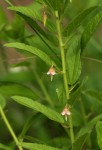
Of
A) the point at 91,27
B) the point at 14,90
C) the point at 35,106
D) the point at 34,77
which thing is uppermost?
Answer: the point at 91,27

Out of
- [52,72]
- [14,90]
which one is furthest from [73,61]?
[14,90]

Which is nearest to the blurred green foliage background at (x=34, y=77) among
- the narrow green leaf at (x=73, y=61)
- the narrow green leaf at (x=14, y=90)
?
the narrow green leaf at (x=14, y=90)

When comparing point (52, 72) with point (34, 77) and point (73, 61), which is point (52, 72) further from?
point (34, 77)

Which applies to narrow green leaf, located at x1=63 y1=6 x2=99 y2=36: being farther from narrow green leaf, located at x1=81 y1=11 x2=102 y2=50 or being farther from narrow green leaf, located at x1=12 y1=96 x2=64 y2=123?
narrow green leaf, located at x1=12 y1=96 x2=64 y2=123

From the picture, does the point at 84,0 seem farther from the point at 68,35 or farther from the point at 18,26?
the point at 68,35

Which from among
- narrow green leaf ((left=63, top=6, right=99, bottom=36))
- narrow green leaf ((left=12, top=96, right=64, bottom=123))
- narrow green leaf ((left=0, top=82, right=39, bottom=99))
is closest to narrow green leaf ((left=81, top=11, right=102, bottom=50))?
narrow green leaf ((left=63, top=6, right=99, bottom=36))
